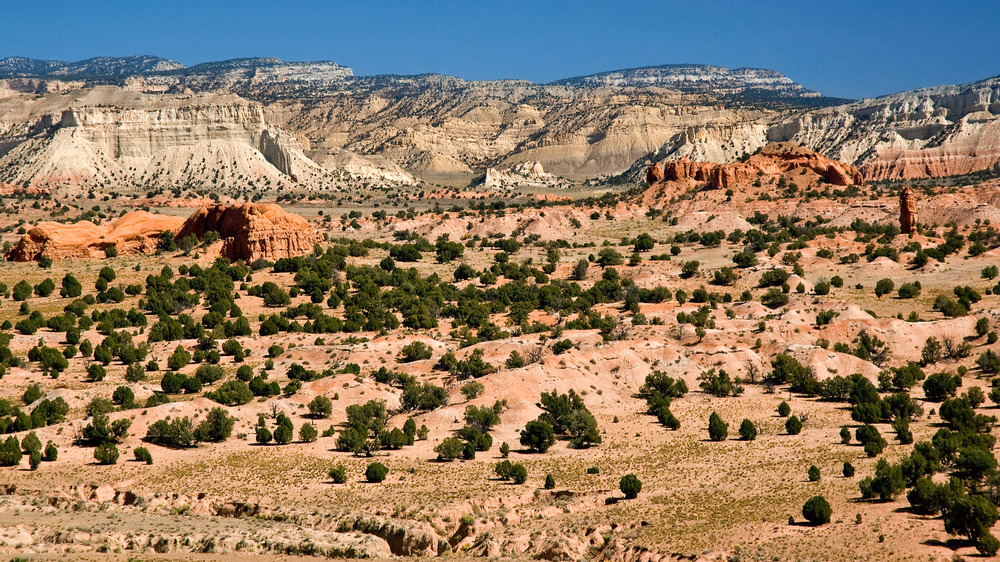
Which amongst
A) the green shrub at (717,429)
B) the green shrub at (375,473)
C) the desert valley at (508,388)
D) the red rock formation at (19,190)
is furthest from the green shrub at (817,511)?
→ the red rock formation at (19,190)

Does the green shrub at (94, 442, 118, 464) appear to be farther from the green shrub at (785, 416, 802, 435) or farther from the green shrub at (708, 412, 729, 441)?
the green shrub at (785, 416, 802, 435)

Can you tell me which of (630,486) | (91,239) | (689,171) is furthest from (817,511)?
(689,171)

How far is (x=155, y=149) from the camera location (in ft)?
586

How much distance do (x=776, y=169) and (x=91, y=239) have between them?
7941 centimetres

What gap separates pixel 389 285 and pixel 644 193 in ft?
197

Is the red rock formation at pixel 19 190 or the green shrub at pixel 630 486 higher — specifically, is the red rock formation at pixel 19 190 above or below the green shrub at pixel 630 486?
above

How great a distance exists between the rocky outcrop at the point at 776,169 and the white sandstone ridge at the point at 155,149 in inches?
3421

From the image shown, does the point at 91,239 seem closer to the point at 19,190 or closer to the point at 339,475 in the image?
the point at 339,475

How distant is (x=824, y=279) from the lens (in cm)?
7388

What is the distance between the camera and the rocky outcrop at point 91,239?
79312mm

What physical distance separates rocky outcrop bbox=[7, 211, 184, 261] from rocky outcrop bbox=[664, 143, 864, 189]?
6458 cm

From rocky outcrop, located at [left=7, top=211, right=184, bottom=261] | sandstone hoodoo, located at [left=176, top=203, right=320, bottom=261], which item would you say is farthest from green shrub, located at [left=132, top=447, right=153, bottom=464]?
rocky outcrop, located at [left=7, top=211, right=184, bottom=261]

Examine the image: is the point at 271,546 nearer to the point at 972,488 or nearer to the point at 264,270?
the point at 972,488

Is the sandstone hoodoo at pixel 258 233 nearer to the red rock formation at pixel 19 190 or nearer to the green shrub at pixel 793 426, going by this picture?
the green shrub at pixel 793 426
